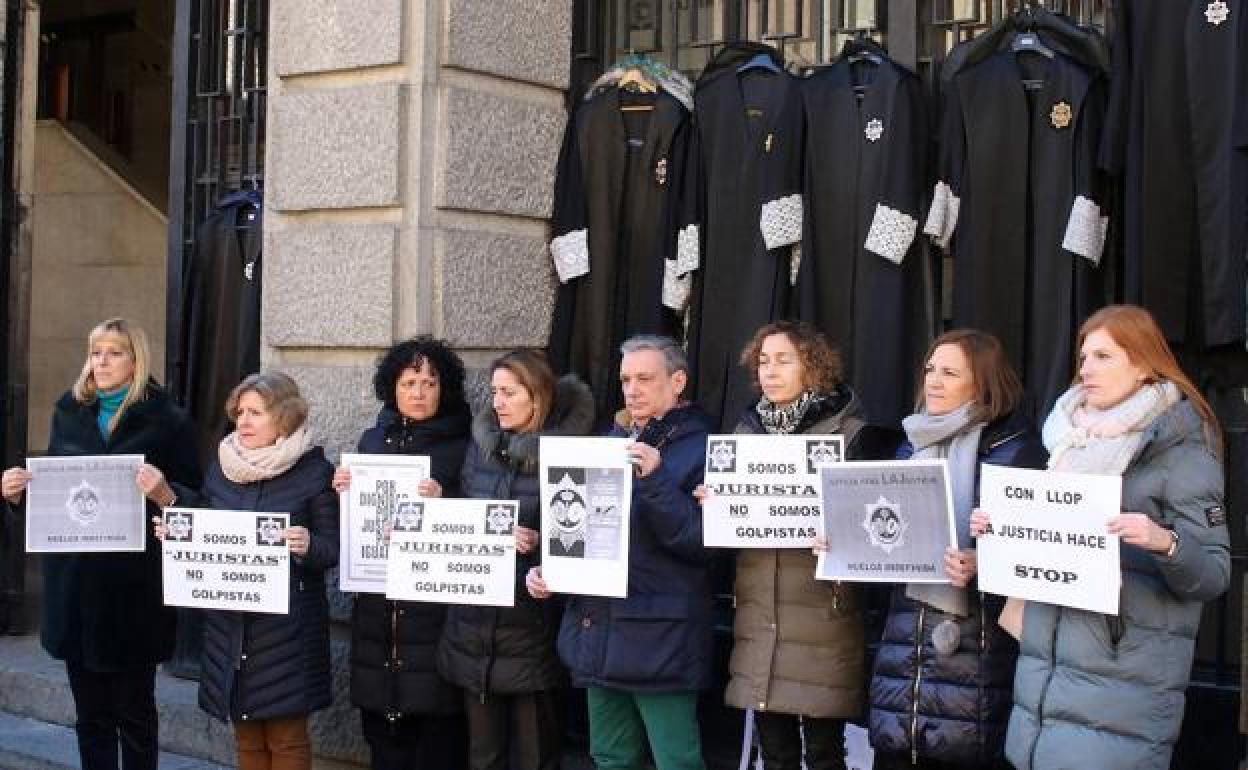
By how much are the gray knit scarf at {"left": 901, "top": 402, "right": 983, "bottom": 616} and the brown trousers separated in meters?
2.27

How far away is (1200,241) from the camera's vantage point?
19.1 ft

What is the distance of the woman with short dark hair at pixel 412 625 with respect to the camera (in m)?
6.10

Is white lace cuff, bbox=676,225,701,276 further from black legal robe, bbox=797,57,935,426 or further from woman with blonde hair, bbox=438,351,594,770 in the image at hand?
woman with blonde hair, bbox=438,351,594,770

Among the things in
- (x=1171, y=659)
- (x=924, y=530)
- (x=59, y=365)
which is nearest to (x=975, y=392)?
(x=924, y=530)

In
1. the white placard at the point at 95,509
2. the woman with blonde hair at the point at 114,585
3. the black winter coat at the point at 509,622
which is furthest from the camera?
the woman with blonde hair at the point at 114,585

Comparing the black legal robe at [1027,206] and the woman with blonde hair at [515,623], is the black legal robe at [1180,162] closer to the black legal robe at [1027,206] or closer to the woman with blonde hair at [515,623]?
the black legal robe at [1027,206]

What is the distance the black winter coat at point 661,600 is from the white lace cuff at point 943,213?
4.03ft

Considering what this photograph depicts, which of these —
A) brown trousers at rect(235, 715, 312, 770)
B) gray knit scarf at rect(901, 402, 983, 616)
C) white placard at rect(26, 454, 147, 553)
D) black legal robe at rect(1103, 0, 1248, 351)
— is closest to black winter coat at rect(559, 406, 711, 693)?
gray knit scarf at rect(901, 402, 983, 616)

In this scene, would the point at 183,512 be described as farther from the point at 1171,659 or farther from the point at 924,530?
the point at 1171,659

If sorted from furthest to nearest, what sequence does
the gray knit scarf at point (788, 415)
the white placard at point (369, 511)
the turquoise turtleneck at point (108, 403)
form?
the turquoise turtleneck at point (108, 403) → the white placard at point (369, 511) → the gray knit scarf at point (788, 415)

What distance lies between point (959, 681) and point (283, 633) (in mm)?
2332

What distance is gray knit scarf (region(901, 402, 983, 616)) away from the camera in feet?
16.4

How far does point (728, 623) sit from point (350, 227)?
2179 millimetres

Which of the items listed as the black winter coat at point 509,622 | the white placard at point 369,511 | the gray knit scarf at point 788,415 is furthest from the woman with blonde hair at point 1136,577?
the white placard at point 369,511
